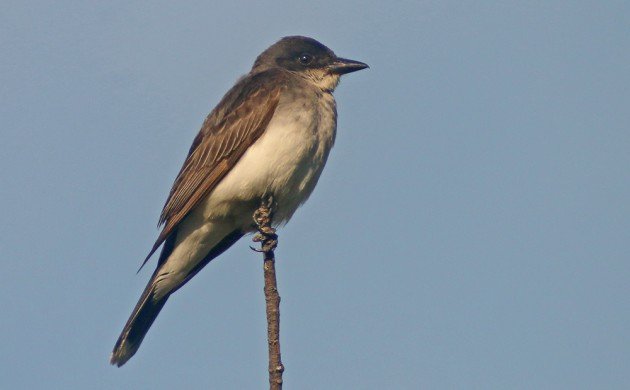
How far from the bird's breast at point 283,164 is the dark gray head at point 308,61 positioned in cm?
97

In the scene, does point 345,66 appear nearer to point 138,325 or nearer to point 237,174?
point 237,174

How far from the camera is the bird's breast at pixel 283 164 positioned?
7480 mm

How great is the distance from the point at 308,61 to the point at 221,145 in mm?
1490

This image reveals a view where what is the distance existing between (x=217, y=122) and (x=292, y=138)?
110cm

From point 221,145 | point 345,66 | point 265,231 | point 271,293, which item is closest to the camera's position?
point 271,293

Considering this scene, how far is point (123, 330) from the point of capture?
7867mm

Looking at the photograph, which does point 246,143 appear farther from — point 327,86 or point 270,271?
point 270,271

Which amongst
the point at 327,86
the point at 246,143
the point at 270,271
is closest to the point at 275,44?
the point at 327,86

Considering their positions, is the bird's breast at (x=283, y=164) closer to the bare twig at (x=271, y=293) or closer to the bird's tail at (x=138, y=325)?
the bare twig at (x=271, y=293)

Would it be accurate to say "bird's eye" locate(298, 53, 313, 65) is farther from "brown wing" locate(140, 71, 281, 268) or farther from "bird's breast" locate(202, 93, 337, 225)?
"bird's breast" locate(202, 93, 337, 225)

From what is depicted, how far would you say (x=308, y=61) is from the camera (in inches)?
359

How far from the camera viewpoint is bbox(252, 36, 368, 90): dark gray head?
29.2 ft

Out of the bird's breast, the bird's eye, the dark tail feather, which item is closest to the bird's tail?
the dark tail feather

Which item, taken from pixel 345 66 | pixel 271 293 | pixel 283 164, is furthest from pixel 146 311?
pixel 345 66
